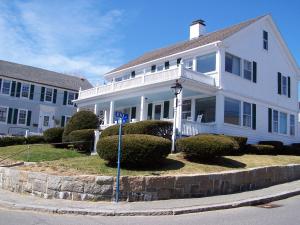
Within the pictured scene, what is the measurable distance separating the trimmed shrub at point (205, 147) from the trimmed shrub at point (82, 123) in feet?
32.2

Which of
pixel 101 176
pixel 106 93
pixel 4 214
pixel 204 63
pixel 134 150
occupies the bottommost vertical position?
pixel 4 214

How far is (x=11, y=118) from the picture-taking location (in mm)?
41844

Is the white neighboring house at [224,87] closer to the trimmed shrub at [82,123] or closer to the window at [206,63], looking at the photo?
the window at [206,63]

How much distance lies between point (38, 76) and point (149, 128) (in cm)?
3056

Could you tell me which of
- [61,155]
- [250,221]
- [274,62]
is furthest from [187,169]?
[274,62]

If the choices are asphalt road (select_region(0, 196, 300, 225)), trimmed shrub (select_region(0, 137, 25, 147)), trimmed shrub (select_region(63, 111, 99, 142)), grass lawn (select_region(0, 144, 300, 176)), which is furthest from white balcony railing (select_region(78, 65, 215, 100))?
asphalt road (select_region(0, 196, 300, 225))

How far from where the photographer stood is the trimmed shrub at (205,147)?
15.7 metres

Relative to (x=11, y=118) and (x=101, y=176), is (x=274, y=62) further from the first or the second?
(x=11, y=118)

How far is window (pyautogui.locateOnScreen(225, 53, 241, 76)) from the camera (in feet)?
82.1

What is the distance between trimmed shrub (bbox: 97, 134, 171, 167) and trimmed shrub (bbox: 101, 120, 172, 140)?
462 cm

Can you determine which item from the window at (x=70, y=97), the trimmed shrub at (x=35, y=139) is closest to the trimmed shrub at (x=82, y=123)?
the trimmed shrub at (x=35, y=139)

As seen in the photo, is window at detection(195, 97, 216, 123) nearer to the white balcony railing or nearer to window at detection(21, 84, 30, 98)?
the white balcony railing

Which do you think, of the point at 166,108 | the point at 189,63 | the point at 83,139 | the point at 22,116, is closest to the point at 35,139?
the point at 83,139

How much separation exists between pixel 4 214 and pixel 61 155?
9732mm
